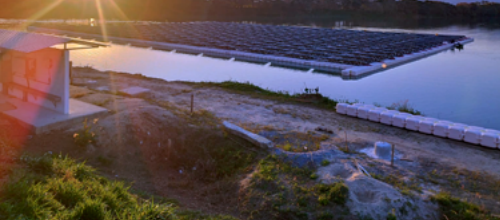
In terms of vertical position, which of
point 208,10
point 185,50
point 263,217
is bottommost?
point 263,217

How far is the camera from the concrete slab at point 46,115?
7.35 metres

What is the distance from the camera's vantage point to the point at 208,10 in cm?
7294

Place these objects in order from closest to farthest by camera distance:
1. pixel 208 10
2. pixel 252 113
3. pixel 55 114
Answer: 1. pixel 55 114
2. pixel 252 113
3. pixel 208 10

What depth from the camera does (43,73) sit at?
8266 millimetres

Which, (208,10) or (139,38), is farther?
(208,10)

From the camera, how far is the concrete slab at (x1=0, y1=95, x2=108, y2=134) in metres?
7.35

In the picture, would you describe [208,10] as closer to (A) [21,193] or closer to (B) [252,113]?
(B) [252,113]

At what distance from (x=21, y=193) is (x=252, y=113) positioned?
6284 millimetres

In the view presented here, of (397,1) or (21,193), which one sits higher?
(397,1)

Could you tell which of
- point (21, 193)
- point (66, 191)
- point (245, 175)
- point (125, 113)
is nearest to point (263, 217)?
point (245, 175)

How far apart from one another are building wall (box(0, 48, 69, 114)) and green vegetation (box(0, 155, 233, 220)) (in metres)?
2.90

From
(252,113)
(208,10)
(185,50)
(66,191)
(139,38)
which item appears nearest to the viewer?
(66,191)

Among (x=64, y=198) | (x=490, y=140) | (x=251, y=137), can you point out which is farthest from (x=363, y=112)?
(x=64, y=198)

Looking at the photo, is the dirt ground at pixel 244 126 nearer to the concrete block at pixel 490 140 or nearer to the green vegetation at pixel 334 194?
the concrete block at pixel 490 140
